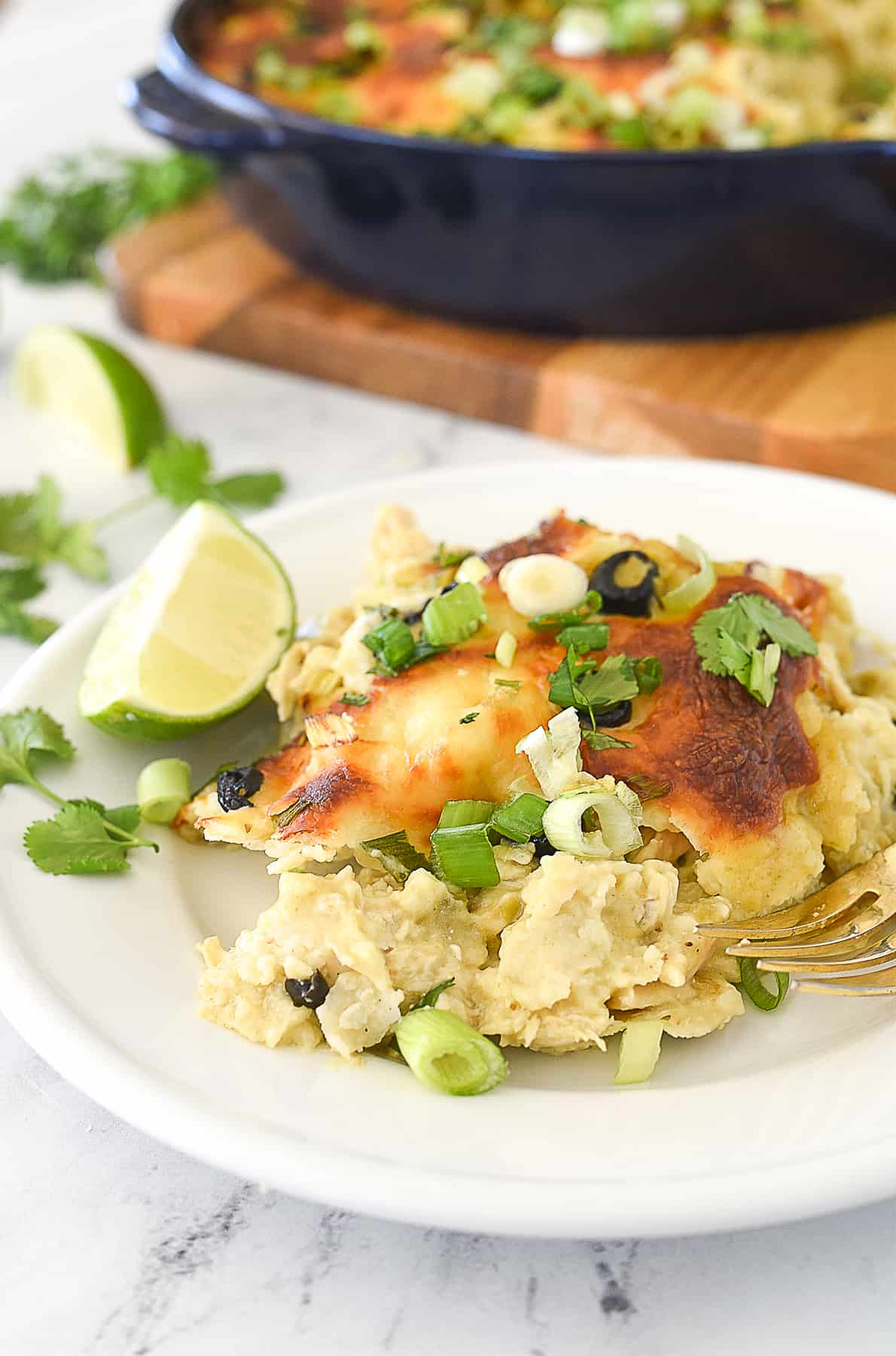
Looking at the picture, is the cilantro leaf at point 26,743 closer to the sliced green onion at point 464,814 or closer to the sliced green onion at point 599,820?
the sliced green onion at point 464,814

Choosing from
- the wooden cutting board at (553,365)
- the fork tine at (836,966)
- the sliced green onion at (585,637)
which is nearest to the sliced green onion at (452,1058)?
the fork tine at (836,966)

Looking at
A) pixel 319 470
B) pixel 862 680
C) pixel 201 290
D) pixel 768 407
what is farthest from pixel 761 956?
pixel 201 290

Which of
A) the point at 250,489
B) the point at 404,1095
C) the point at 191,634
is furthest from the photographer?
the point at 250,489

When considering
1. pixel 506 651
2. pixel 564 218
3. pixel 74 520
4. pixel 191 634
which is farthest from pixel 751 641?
pixel 74 520

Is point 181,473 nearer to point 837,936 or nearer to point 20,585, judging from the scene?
point 20,585

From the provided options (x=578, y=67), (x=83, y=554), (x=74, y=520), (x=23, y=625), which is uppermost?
(x=578, y=67)

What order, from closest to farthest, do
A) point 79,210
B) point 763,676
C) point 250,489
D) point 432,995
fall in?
point 432,995, point 763,676, point 250,489, point 79,210
